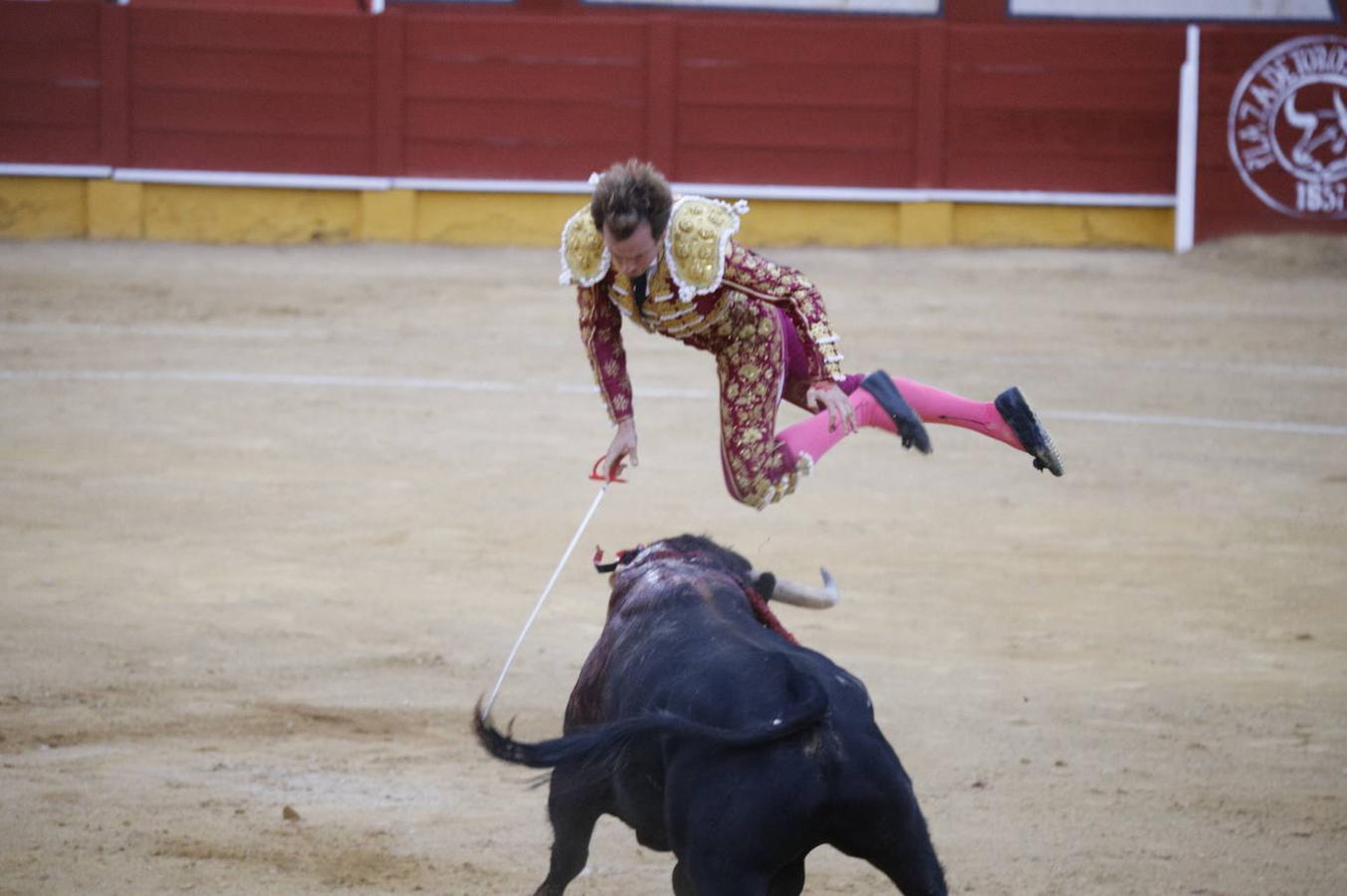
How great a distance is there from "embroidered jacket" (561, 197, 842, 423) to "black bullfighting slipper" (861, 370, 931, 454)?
0.07 m

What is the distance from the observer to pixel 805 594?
301cm

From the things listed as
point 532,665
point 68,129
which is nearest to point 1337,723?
point 532,665

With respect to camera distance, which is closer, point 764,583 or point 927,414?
point 764,583

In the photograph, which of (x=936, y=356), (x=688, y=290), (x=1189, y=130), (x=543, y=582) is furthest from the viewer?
(x=1189, y=130)

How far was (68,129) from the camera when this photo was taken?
11273 millimetres

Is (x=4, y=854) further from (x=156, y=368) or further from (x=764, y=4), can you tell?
(x=764, y=4)

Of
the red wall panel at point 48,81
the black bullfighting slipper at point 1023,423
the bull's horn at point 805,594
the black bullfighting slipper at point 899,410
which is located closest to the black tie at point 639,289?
the black bullfighting slipper at point 899,410

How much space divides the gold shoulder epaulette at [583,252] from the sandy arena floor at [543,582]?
38.1 inches

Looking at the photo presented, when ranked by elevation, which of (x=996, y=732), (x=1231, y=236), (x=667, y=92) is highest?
(x=667, y=92)

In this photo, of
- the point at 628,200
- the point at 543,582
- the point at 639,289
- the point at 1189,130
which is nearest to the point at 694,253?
the point at 639,289

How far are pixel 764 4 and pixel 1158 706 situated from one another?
8.56 m

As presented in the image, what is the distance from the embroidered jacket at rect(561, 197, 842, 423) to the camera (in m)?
3.11

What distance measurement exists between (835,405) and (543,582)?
1.76 meters

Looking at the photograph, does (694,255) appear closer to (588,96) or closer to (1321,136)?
(588,96)
